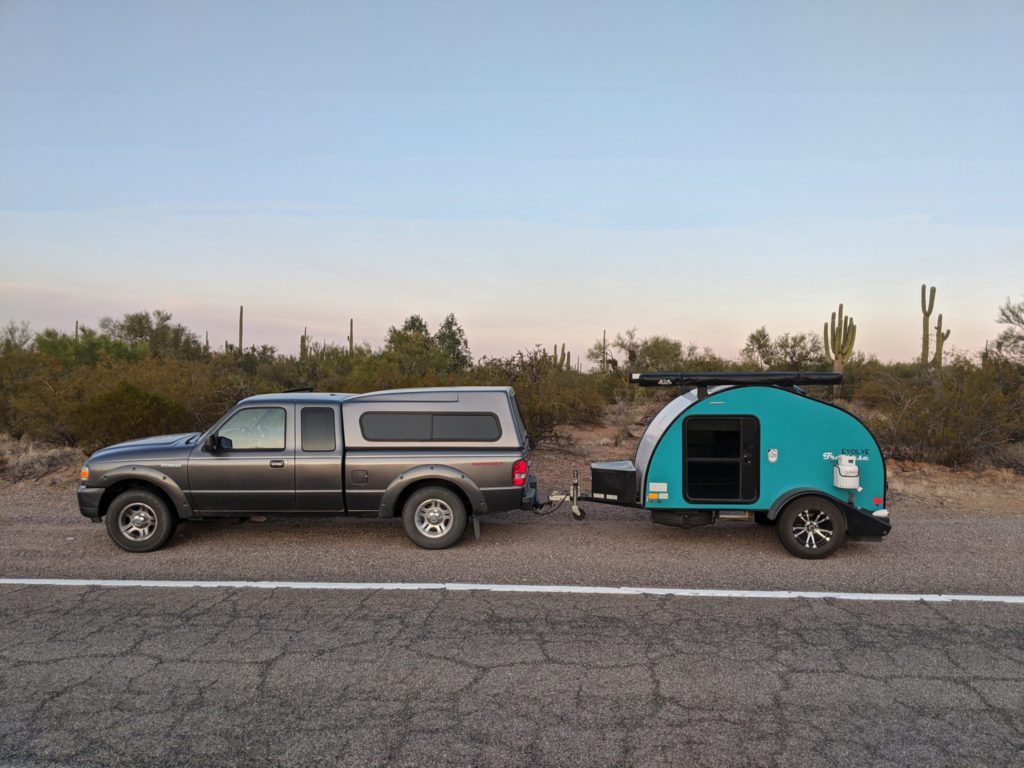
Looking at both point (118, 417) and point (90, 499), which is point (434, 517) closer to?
point (90, 499)

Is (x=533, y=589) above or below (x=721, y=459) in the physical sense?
below

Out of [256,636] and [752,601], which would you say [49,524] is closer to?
[256,636]

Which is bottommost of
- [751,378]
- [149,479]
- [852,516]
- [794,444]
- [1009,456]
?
[852,516]

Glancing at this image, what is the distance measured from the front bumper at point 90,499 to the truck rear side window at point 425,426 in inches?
119

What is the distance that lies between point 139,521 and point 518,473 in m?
4.36

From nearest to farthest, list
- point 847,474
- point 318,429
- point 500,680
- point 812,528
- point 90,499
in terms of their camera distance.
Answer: point 500,680
point 847,474
point 812,528
point 90,499
point 318,429

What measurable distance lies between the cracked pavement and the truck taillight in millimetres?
1876

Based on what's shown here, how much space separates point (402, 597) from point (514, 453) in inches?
93.4

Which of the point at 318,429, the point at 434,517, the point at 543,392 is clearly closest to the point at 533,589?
the point at 434,517

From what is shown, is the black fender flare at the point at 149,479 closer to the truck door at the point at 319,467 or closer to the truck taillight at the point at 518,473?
the truck door at the point at 319,467

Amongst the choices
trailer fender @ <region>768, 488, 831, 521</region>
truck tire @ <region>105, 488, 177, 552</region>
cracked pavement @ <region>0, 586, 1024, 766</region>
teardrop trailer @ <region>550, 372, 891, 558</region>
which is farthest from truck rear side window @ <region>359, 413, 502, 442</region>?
trailer fender @ <region>768, 488, 831, 521</region>

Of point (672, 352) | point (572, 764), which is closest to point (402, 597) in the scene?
point (572, 764)

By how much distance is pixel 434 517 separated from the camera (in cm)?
822

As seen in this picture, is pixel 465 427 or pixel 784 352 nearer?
pixel 465 427
